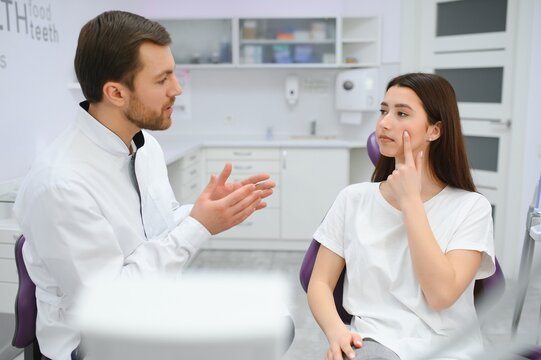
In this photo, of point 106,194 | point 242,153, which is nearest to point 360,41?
point 242,153

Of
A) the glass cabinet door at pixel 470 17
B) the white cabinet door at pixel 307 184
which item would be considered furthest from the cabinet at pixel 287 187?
the glass cabinet door at pixel 470 17

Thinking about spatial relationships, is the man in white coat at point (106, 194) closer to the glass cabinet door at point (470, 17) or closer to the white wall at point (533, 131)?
the white wall at point (533, 131)

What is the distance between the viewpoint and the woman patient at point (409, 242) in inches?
49.4

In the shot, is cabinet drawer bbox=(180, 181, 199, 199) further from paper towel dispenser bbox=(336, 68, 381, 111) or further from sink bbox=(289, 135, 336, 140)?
paper towel dispenser bbox=(336, 68, 381, 111)

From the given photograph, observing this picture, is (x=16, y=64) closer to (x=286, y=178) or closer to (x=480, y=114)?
(x=286, y=178)

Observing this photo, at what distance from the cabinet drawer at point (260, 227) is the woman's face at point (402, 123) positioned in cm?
275

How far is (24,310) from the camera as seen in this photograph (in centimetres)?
124

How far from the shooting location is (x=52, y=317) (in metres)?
1.24

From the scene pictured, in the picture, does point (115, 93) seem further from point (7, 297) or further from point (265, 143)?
point (265, 143)

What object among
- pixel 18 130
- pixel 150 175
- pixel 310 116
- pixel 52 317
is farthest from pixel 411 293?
pixel 310 116

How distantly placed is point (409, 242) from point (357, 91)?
3.04 metres

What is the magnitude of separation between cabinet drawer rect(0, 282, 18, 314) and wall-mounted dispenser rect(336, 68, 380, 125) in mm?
2997

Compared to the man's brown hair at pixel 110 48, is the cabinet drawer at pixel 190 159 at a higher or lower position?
lower

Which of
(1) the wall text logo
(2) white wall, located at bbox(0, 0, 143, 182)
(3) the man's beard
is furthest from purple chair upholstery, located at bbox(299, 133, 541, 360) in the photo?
(1) the wall text logo
